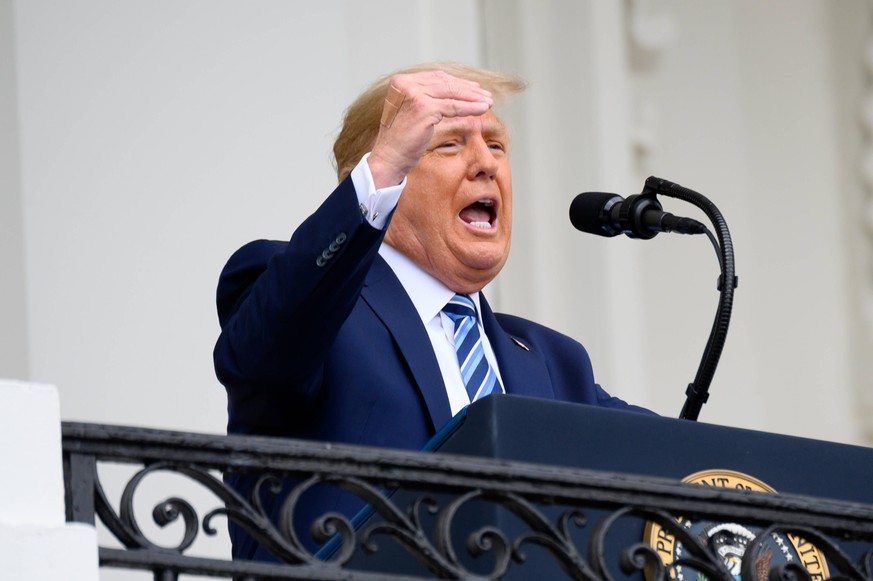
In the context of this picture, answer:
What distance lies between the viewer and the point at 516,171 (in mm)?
5750

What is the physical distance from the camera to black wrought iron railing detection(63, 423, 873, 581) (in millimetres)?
2361

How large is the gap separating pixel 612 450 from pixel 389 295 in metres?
0.94

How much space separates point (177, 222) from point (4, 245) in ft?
1.44

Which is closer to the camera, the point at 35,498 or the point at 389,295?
the point at 35,498

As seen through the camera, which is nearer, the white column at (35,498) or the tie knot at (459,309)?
the white column at (35,498)

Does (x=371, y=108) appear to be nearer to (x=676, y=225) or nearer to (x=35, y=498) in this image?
(x=676, y=225)

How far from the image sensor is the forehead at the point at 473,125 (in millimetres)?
3742

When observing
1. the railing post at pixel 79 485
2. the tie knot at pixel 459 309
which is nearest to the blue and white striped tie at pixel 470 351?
the tie knot at pixel 459 309

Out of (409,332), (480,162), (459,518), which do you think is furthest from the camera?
(480,162)

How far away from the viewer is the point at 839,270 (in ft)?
19.4

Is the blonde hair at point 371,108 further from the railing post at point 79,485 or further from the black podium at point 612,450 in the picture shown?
the railing post at point 79,485

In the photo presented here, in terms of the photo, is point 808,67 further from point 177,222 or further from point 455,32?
point 177,222

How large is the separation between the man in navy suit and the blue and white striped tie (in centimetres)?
2

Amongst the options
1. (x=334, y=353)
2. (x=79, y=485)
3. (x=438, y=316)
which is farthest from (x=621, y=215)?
(x=79, y=485)
